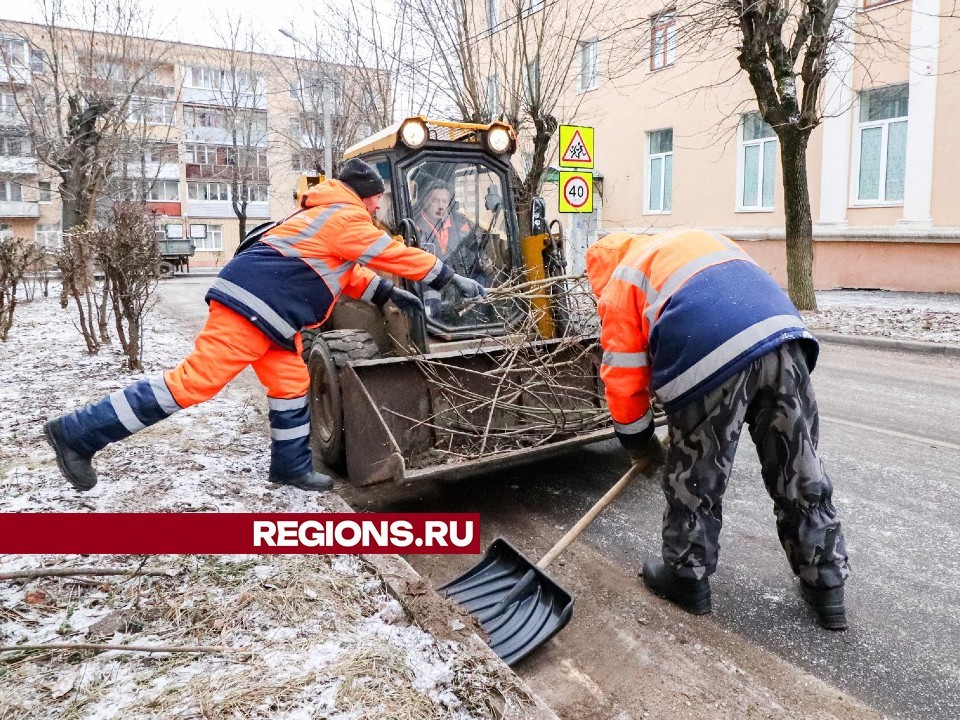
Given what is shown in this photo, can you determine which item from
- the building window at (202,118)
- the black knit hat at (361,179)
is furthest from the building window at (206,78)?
the black knit hat at (361,179)

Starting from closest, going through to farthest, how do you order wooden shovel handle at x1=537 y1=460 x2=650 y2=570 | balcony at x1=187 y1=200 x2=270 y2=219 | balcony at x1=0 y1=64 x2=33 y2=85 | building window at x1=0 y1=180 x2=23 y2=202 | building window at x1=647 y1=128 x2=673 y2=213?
wooden shovel handle at x1=537 y1=460 x2=650 y2=570 < balcony at x1=0 y1=64 x2=33 y2=85 < building window at x1=647 y1=128 x2=673 y2=213 < building window at x1=0 y1=180 x2=23 y2=202 < balcony at x1=187 y1=200 x2=270 y2=219

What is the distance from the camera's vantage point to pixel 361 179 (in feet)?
13.4

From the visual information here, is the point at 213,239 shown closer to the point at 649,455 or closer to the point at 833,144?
the point at 833,144

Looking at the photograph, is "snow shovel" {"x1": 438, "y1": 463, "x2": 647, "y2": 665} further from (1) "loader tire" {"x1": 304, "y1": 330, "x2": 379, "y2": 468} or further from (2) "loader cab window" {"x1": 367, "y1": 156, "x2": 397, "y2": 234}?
(2) "loader cab window" {"x1": 367, "y1": 156, "x2": 397, "y2": 234}

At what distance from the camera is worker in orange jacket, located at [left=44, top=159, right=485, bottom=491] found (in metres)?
3.75

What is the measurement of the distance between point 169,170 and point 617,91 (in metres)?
31.7

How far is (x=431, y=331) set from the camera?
481 centimetres

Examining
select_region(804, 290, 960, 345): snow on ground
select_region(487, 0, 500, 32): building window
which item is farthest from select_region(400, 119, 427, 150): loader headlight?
select_region(487, 0, 500, 32): building window

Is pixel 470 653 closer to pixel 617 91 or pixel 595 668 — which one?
pixel 595 668

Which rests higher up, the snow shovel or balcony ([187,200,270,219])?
balcony ([187,200,270,219])

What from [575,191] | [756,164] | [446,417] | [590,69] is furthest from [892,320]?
[590,69]

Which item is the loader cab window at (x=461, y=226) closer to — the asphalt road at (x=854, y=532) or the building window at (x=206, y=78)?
the asphalt road at (x=854, y=532)

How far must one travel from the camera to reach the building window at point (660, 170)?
60.8 feet

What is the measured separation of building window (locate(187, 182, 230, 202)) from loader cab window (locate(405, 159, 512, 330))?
42.3m
